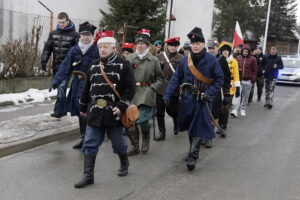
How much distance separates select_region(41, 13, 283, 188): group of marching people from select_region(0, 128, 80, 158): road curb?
1.40 ft

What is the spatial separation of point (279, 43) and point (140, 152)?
5254cm

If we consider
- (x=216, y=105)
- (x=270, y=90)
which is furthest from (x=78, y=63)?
(x=270, y=90)

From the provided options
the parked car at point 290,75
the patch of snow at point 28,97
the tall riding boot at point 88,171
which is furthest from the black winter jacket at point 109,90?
the parked car at point 290,75

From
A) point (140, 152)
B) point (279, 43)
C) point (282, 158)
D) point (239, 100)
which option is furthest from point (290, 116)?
point (279, 43)

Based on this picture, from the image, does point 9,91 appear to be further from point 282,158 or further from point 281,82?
point 281,82

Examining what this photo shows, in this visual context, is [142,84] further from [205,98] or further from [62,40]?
[62,40]

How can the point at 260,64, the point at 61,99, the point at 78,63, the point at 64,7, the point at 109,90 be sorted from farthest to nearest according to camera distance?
the point at 64,7
the point at 260,64
the point at 61,99
the point at 78,63
the point at 109,90

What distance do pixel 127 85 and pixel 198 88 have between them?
1.22 metres

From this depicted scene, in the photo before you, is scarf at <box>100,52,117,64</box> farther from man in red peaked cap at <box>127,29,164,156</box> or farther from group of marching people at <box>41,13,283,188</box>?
man in red peaked cap at <box>127,29,164,156</box>

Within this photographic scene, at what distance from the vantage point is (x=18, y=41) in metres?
10.2

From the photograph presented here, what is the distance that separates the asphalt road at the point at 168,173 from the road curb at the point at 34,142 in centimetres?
11

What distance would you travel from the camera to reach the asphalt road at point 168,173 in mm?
4660

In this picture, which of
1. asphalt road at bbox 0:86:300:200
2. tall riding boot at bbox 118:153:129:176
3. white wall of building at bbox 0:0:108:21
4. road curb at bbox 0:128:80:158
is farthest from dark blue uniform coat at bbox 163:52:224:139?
white wall of building at bbox 0:0:108:21

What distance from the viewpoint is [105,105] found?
4688 millimetres
